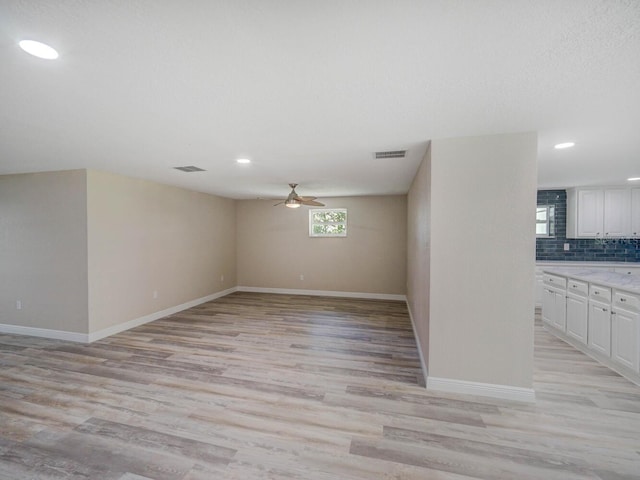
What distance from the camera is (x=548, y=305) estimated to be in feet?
14.0

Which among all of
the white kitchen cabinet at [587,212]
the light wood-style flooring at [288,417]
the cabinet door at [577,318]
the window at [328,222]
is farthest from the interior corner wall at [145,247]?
the white kitchen cabinet at [587,212]

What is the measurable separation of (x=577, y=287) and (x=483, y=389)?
234 cm

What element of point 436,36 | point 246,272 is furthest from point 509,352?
point 246,272

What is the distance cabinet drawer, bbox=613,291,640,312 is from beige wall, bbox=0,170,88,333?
6.51m

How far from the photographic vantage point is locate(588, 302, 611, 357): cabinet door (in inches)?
121

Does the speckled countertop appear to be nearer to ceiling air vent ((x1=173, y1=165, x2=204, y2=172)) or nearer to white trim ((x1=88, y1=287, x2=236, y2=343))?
ceiling air vent ((x1=173, y1=165, x2=204, y2=172))

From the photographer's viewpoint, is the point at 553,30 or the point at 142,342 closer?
the point at 553,30

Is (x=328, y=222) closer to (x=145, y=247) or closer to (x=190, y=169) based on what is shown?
(x=190, y=169)

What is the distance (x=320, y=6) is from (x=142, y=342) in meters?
4.39

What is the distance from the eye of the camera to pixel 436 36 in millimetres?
1229

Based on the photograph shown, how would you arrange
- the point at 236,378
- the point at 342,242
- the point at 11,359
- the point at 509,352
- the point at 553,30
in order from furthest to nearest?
the point at 342,242
the point at 11,359
the point at 236,378
the point at 509,352
the point at 553,30

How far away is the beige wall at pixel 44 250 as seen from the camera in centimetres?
381

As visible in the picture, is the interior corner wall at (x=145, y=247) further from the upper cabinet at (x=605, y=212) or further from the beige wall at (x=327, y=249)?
the upper cabinet at (x=605, y=212)

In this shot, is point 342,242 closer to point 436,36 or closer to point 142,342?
point 142,342
